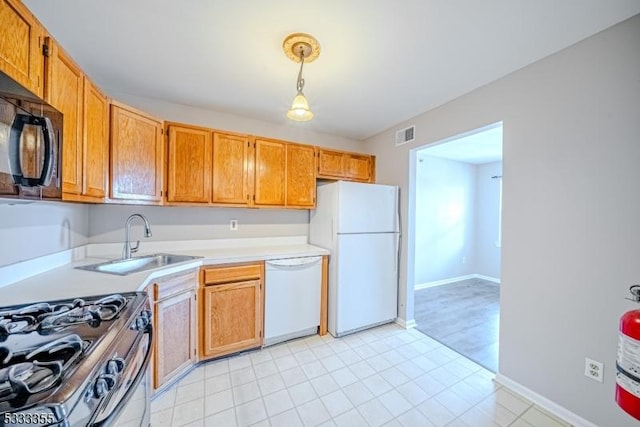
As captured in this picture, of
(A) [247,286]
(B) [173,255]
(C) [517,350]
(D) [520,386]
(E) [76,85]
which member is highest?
(E) [76,85]

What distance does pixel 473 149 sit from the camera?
4.09 metres

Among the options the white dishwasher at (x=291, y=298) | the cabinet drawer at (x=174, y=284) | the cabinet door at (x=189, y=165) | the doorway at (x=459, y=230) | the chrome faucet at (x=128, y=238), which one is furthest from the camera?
the doorway at (x=459, y=230)

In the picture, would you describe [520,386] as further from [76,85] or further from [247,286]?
[76,85]

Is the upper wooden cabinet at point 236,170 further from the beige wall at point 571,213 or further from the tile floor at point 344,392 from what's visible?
the beige wall at point 571,213

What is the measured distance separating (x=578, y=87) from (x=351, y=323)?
103 inches

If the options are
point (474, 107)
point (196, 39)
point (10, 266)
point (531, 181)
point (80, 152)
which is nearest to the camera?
point (10, 266)

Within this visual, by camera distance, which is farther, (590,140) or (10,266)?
(590,140)

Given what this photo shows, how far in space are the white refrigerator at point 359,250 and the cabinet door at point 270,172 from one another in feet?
1.66

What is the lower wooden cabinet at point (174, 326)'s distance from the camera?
1734mm

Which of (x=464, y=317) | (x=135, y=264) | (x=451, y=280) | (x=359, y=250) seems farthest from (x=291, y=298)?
(x=451, y=280)

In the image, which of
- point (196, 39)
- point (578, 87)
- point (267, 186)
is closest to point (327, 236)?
point (267, 186)

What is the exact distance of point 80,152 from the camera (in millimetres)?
1510

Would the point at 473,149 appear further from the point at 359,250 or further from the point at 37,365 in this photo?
the point at 37,365

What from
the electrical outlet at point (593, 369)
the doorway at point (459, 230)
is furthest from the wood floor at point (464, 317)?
the electrical outlet at point (593, 369)
